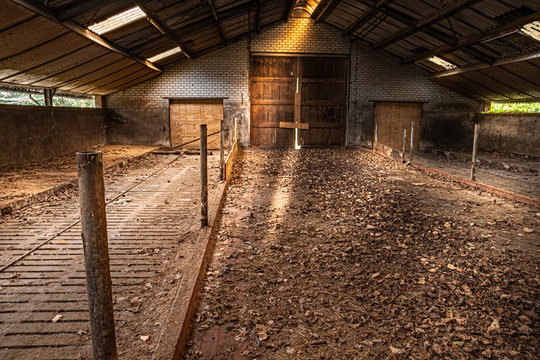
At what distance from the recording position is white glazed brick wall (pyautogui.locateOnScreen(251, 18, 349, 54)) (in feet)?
48.4

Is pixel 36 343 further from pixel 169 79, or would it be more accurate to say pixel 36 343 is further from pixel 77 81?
pixel 169 79

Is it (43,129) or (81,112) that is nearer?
(43,129)

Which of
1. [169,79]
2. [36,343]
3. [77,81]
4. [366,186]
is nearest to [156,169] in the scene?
[77,81]

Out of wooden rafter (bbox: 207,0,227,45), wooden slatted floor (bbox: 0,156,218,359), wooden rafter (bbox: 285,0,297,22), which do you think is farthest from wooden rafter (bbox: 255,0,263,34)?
wooden slatted floor (bbox: 0,156,218,359)

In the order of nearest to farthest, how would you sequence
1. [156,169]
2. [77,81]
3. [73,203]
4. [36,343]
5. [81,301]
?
[36,343]
[81,301]
[73,203]
[156,169]
[77,81]

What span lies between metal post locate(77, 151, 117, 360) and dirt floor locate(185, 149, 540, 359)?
2.71 feet

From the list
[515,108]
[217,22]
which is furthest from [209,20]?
[515,108]

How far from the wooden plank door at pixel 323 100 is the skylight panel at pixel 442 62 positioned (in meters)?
3.31

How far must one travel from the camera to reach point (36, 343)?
7.81 feet

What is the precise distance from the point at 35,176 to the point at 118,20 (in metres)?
3.88

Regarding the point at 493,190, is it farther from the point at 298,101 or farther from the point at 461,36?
the point at 298,101

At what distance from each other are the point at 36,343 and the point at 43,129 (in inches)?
361

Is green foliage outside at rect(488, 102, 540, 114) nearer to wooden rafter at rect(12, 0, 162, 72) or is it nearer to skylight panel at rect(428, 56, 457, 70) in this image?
skylight panel at rect(428, 56, 457, 70)

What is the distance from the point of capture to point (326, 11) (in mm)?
13211
